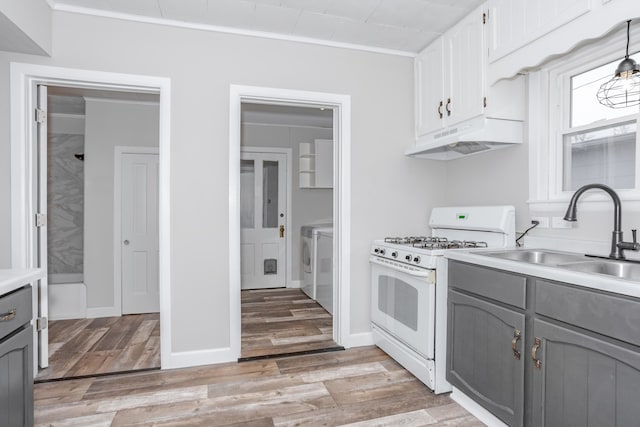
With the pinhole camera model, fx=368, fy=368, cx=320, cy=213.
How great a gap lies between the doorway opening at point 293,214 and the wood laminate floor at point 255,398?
0.38 meters

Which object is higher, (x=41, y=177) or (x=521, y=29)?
(x=521, y=29)

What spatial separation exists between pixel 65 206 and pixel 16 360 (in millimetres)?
3974

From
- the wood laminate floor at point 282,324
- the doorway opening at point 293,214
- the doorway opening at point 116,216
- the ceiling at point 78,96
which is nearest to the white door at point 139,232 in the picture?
the doorway opening at point 116,216

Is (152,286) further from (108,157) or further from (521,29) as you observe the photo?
(521,29)

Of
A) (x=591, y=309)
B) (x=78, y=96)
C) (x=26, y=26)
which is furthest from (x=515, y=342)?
(x=78, y=96)

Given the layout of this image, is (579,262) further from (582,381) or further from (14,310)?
(14,310)

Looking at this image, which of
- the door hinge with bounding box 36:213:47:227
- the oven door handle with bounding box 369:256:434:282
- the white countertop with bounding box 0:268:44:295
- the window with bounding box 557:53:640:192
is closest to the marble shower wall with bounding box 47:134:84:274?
the door hinge with bounding box 36:213:47:227

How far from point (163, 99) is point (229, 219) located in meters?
0.98

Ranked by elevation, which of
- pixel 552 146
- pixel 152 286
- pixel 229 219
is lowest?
pixel 152 286

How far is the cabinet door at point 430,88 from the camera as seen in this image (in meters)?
2.84

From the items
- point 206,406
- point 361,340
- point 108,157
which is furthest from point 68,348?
point 361,340

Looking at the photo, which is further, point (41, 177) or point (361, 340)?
point (361, 340)

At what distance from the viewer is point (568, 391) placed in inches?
58.7

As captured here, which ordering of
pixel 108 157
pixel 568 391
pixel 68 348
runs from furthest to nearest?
pixel 108 157 < pixel 68 348 < pixel 568 391
